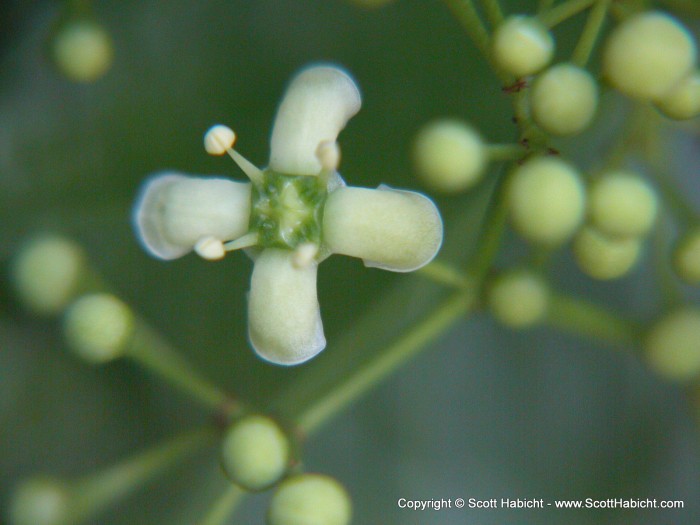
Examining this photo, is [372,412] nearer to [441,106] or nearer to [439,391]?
[439,391]

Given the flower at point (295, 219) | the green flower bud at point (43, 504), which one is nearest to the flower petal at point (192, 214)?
the flower at point (295, 219)

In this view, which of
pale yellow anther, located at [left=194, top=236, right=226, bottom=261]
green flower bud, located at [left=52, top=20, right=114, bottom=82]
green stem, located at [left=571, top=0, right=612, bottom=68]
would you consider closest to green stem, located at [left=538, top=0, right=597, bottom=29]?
green stem, located at [left=571, top=0, right=612, bottom=68]

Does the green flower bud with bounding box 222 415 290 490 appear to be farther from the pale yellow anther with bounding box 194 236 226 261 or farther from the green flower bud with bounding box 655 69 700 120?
the green flower bud with bounding box 655 69 700 120

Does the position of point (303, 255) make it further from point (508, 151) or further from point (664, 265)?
point (664, 265)

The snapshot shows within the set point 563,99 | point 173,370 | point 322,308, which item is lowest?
point 322,308

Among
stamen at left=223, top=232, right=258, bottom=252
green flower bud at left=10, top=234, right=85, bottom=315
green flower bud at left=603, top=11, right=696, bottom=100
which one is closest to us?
green flower bud at left=603, top=11, right=696, bottom=100

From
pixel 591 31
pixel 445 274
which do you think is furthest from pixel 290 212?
pixel 591 31
